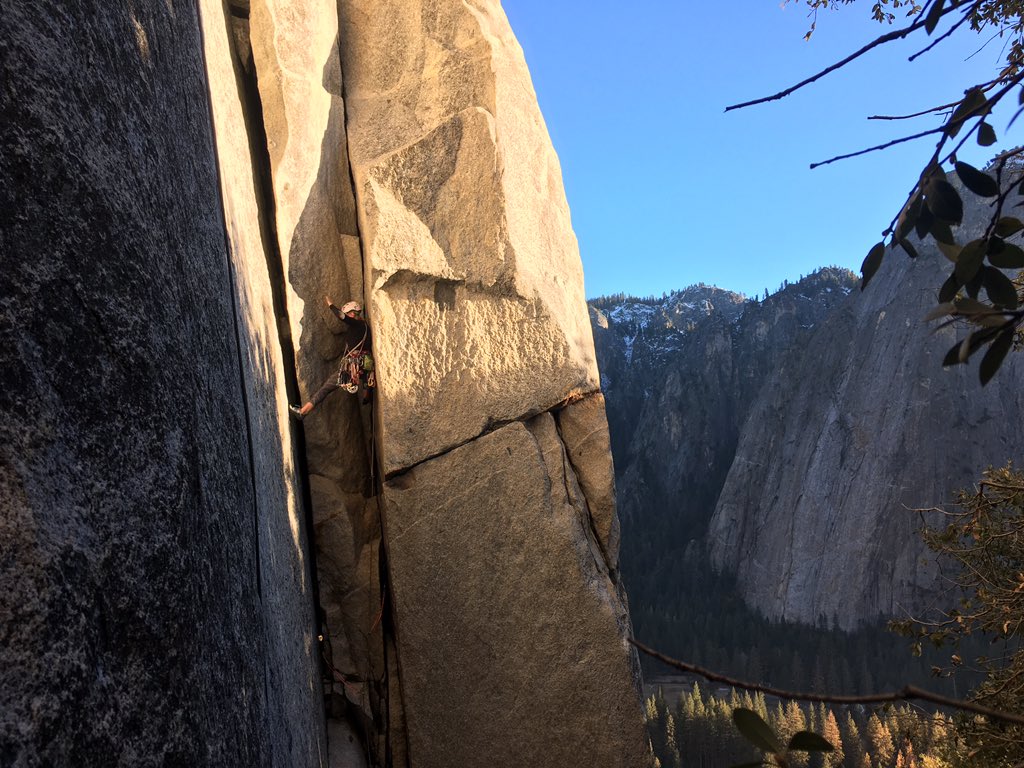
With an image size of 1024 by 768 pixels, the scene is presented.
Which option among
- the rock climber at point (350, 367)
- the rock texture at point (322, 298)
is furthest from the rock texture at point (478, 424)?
the rock texture at point (322, 298)

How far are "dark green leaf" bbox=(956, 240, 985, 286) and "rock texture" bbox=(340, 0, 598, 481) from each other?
17.0 feet

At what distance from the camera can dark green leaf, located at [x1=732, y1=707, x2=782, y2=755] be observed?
4.48ft

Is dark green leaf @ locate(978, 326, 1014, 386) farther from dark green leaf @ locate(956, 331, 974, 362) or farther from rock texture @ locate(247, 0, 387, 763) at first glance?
rock texture @ locate(247, 0, 387, 763)

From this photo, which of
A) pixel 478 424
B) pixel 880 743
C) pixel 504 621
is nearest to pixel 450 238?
pixel 478 424

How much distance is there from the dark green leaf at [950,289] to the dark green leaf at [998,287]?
0.18 feet

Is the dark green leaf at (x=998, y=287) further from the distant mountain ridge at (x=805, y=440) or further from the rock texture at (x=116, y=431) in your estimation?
the distant mountain ridge at (x=805, y=440)

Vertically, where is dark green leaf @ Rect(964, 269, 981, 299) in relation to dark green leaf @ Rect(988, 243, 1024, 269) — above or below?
below

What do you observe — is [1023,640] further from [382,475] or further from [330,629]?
[330,629]

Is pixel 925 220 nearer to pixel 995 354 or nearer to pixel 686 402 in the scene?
pixel 995 354

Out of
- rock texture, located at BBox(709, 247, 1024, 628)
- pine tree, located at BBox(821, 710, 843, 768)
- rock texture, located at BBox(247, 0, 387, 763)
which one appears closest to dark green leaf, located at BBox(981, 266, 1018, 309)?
rock texture, located at BBox(247, 0, 387, 763)

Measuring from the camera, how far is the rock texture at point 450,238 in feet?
22.6

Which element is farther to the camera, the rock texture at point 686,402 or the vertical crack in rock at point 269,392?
the rock texture at point 686,402

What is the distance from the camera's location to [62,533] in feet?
5.95

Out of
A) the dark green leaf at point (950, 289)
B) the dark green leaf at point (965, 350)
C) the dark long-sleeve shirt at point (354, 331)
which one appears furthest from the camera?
the dark long-sleeve shirt at point (354, 331)
